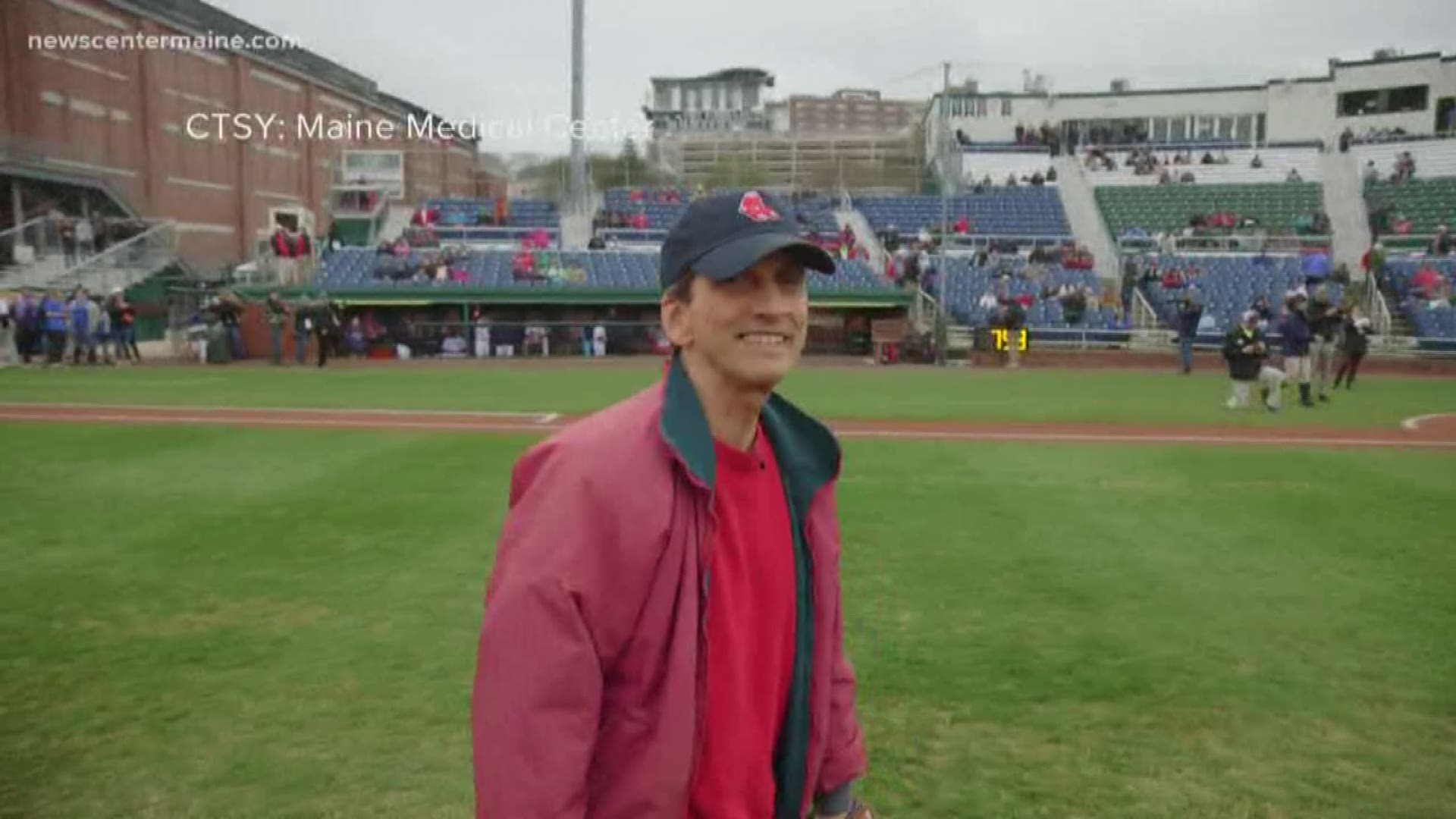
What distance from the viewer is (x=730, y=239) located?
2.23m

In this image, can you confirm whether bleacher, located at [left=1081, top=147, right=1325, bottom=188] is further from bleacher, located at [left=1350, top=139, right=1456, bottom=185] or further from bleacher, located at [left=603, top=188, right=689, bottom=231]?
bleacher, located at [left=603, top=188, right=689, bottom=231]

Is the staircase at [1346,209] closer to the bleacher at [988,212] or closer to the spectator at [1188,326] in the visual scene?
the bleacher at [988,212]

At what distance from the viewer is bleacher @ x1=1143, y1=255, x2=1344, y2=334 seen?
3161 centimetres

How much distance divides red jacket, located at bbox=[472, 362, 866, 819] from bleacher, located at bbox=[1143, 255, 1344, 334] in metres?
31.3

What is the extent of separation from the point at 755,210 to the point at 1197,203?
43563mm

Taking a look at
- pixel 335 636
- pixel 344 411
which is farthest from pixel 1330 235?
pixel 335 636

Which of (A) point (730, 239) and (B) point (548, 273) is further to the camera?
(B) point (548, 273)

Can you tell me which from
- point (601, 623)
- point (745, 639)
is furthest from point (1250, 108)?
point (601, 623)

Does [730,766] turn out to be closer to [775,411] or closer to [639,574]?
[639,574]

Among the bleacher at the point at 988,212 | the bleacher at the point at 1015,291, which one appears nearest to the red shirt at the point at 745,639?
the bleacher at the point at 1015,291

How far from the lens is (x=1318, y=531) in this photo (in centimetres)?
844

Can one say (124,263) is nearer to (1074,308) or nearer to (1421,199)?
(1074,308)

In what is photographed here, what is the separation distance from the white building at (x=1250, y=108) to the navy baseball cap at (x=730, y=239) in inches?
1791

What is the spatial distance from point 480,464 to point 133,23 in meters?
36.7
